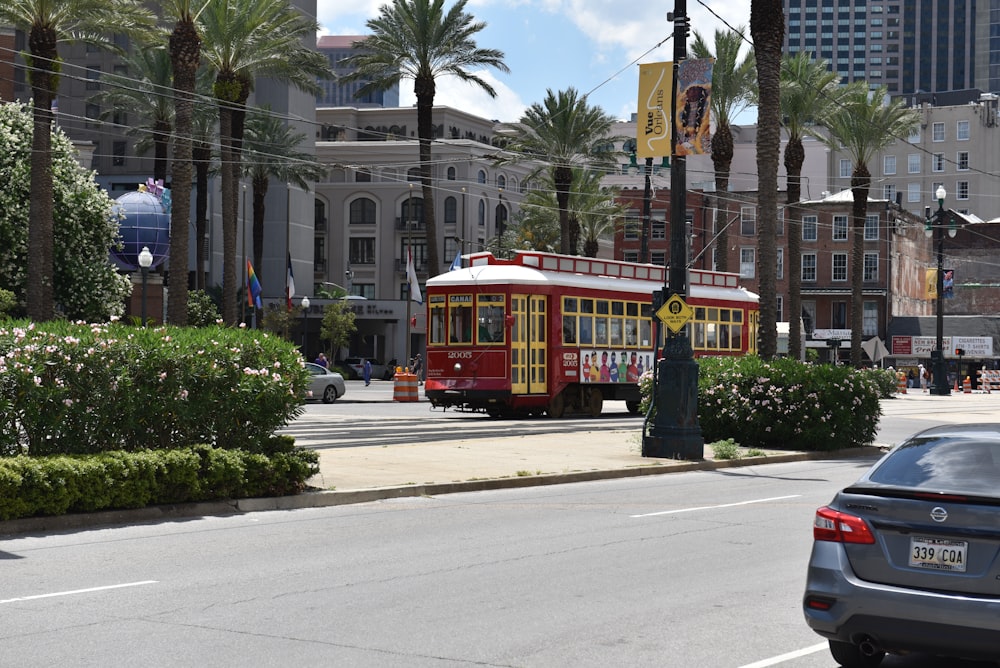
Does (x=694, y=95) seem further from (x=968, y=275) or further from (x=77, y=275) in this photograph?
(x=968, y=275)

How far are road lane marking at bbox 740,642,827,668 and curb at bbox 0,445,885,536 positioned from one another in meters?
7.92

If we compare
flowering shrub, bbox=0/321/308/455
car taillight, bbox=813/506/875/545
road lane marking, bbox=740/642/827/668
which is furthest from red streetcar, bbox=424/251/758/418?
car taillight, bbox=813/506/875/545

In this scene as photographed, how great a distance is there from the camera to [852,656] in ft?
24.2

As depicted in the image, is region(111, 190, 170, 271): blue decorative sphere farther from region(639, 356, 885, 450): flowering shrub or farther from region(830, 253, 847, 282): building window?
region(830, 253, 847, 282): building window

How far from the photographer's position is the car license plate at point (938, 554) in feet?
22.2

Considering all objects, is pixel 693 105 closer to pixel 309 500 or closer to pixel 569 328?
pixel 309 500

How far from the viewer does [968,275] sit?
109 metres

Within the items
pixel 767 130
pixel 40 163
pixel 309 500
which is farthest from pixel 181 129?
pixel 309 500

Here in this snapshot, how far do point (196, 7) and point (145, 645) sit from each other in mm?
34451

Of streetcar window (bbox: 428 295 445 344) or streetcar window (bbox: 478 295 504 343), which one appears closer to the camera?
streetcar window (bbox: 478 295 504 343)

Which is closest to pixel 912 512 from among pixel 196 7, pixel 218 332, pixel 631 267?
pixel 218 332

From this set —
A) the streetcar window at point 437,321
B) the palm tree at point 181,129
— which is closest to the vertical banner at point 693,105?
the streetcar window at point 437,321

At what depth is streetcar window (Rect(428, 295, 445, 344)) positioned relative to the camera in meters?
34.1

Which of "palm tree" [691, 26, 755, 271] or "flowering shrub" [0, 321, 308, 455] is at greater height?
"palm tree" [691, 26, 755, 271]
